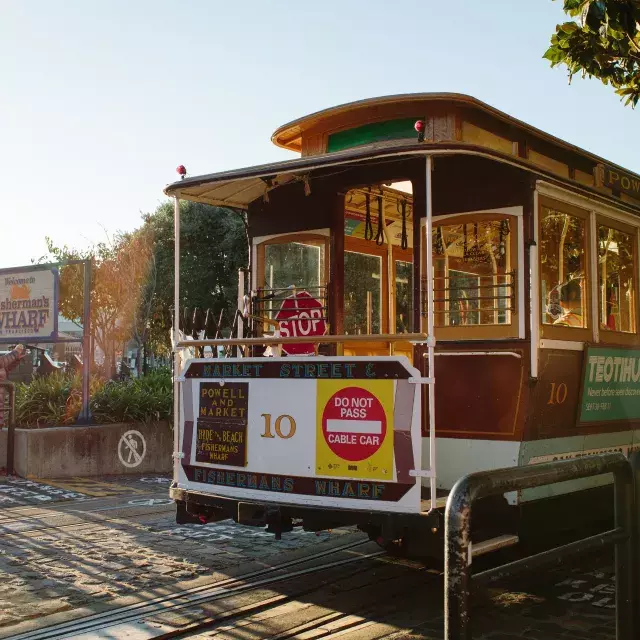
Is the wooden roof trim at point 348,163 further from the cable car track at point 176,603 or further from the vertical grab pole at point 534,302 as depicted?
the cable car track at point 176,603

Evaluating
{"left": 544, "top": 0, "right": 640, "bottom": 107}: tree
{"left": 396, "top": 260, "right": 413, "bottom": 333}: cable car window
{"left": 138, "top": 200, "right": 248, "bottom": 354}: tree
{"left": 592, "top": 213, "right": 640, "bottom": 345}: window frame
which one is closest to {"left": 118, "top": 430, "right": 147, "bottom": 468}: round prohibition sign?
{"left": 396, "top": 260, "right": 413, "bottom": 333}: cable car window

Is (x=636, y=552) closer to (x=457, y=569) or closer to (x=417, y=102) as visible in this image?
(x=457, y=569)

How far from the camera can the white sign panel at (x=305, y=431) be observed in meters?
5.69

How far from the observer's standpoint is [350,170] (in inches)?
293

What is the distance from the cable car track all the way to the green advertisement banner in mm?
2226

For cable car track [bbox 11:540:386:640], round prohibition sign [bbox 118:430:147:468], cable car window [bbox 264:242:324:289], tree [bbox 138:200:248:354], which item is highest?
tree [bbox 138:200:248:354]

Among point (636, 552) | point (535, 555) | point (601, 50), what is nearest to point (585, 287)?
point (601, 50)

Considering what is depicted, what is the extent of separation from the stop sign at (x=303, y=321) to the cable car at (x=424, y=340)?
0.02 metres

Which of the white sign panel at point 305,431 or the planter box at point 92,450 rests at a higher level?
the white sign panel at point 305,431

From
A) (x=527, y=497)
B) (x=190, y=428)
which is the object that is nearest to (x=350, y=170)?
(x=190, y=428)

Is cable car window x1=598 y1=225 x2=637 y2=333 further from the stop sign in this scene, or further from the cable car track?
the cable car track

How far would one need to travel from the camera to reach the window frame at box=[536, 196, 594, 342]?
643 centimetres

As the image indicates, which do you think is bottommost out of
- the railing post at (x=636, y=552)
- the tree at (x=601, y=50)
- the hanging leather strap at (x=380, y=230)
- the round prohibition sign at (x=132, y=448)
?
the round prohibition sign at (x=132, y=448)

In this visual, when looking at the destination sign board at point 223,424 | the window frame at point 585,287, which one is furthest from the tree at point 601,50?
the destination sign board at point 223,424
